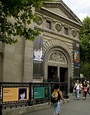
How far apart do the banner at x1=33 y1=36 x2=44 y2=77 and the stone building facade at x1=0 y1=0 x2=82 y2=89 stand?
2.12ft

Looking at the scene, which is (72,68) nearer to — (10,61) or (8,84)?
(10,61)

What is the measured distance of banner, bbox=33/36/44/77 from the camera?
2652cm

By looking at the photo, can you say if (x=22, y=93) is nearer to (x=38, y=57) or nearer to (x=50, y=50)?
(x=38, y=57)

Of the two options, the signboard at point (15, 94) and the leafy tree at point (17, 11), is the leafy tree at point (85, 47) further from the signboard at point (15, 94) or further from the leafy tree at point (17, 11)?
the leafy tree at point (17, 11)

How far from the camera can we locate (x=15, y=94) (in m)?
13.0

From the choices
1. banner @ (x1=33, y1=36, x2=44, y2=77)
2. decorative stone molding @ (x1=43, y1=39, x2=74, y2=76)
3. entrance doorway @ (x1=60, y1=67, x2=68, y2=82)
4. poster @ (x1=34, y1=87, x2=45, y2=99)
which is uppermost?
decorative stone molding @ (x1=43, y1=39, x2=74, y2=76)

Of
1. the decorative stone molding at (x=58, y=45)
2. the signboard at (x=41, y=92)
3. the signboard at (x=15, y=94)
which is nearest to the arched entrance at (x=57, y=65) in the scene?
the decorative stone molding at (x=58, y=45)

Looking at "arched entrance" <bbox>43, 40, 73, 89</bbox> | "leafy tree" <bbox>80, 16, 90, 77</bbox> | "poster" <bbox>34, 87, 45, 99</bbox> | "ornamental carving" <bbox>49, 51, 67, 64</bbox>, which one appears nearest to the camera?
"poster" <bbox>34, 87, 45, 99</bbox>

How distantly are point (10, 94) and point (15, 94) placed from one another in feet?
1.21

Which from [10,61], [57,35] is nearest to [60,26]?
[57,35]

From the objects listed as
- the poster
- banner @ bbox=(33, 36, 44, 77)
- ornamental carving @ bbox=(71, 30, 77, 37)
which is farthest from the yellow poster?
ornamental carving @ bbox=(71, 30, 77, 37)

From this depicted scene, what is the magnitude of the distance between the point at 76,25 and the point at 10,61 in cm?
1600

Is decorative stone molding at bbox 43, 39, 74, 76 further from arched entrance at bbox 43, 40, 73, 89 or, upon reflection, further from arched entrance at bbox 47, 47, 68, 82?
arched entrance at bbox 47, 47, 68, 82

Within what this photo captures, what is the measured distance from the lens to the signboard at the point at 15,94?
12.4 meters
